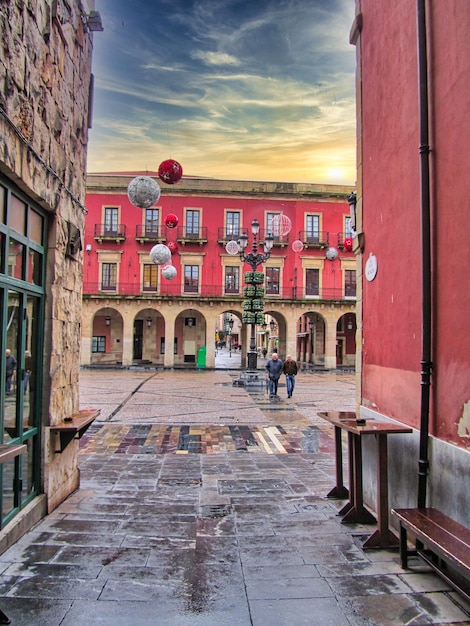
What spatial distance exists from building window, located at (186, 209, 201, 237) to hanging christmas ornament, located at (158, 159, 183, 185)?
22.7 metres

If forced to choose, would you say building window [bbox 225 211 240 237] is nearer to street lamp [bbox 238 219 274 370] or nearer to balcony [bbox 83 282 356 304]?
A: balcony [bbox 83 282 356 304]

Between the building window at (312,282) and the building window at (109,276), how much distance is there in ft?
40.5

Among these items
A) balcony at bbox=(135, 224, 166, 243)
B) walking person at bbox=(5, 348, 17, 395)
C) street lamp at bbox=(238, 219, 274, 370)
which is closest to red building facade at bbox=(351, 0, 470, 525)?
walking person at bbox=(5, 348, 17, 395)

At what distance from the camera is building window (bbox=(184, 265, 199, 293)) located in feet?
101

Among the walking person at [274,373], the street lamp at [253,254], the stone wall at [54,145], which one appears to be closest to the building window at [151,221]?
the street lamp at [253,254]

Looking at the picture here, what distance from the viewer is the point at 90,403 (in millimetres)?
13172

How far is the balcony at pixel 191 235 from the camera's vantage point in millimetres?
30766

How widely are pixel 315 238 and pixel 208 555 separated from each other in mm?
29488

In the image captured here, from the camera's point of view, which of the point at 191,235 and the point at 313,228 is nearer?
the point at 191,235

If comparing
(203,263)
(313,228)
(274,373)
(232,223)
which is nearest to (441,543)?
(274,373)

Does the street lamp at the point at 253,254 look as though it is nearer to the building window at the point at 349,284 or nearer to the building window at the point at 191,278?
the building window at the point at 191,278

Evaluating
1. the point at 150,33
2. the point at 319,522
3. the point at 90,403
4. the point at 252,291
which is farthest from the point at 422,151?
the point at 252,291

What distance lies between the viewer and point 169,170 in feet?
28.0

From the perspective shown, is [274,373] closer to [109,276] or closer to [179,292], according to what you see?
[179,292]
